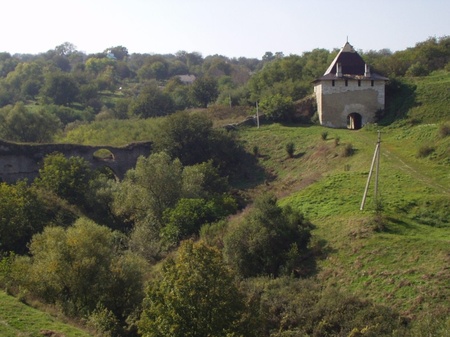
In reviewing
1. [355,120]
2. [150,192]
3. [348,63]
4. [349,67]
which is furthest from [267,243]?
[348,63]

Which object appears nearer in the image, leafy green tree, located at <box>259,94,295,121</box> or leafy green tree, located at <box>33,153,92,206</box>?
leafy green tree, located at <box>33,153,92,206</box>

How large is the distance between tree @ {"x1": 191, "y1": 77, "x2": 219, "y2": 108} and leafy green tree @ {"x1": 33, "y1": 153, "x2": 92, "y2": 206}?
103 ft

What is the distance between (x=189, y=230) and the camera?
78.7 feet

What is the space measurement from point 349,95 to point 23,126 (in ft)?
80.7

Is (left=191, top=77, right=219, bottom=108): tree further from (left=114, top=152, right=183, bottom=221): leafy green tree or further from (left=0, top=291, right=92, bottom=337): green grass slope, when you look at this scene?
(left=0, top=291, right=92, bottom=337): green grass slope

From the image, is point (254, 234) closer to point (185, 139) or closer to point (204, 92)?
point (185, 139)

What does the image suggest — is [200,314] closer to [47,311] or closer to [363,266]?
[47,311]

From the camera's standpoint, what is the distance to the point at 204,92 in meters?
60.1

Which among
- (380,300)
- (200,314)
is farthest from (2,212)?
(380,300)

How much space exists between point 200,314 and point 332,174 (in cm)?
1535

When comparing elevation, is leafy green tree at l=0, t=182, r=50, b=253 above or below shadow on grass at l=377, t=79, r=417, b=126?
below

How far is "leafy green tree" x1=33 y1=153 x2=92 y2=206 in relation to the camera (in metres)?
29.1

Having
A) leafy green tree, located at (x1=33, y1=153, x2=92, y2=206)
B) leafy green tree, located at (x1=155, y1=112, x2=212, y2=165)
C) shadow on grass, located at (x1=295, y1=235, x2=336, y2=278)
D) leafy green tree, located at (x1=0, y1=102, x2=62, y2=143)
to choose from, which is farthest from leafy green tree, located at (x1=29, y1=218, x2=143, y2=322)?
leafy green tree, located at (x1=0, y1=102, x2=62, y2=143)

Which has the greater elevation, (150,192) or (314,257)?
(150,192)
